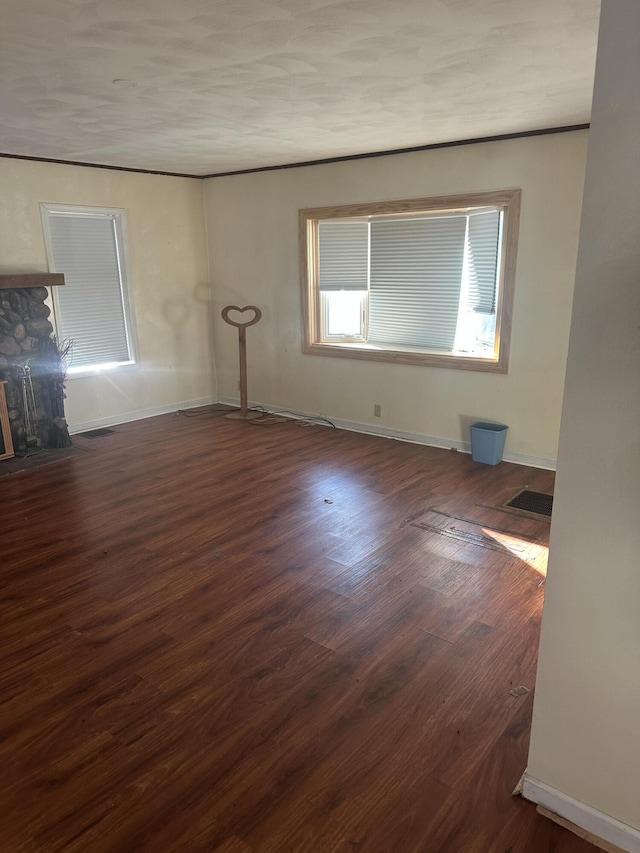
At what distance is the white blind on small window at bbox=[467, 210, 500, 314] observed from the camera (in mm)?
4609

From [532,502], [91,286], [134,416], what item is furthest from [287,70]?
[134,416]

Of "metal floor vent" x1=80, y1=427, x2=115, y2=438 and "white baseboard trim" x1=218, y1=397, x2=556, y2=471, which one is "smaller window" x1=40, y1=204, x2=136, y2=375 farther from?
"white baseboard trim" x1=218, y1=397, x2=556, y2=471

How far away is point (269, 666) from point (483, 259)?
371 cm

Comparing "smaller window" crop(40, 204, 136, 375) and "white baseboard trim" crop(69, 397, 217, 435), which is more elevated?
"smaller window" crop(40, 204, 136, 375)

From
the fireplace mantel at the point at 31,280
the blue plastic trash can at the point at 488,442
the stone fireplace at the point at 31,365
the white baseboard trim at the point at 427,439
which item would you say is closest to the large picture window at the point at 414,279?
the blue plastic trash can at the point at 488,442

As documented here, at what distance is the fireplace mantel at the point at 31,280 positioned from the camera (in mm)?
4645

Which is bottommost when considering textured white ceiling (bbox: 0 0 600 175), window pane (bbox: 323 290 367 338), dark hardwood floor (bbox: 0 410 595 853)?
dark hardwood floor (bbox: 0 410 595 853)

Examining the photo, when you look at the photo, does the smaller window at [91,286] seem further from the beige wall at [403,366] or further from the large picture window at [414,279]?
the large picture window at [414,279]

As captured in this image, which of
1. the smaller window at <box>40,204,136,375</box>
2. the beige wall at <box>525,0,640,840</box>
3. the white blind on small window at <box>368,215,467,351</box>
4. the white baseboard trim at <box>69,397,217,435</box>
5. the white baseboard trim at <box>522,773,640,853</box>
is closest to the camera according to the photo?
the beige wall at <box>525,0,640,840</box>

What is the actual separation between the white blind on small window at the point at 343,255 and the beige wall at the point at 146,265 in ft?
5.45

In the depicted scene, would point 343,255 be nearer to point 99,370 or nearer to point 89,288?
point 89,288

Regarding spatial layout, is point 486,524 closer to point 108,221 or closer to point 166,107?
point 166,107

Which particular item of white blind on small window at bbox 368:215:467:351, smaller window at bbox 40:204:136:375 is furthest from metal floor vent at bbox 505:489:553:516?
smaller window at bbox 40:204:136:375

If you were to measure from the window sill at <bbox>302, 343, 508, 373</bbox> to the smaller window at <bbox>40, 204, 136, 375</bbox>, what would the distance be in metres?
1.98
